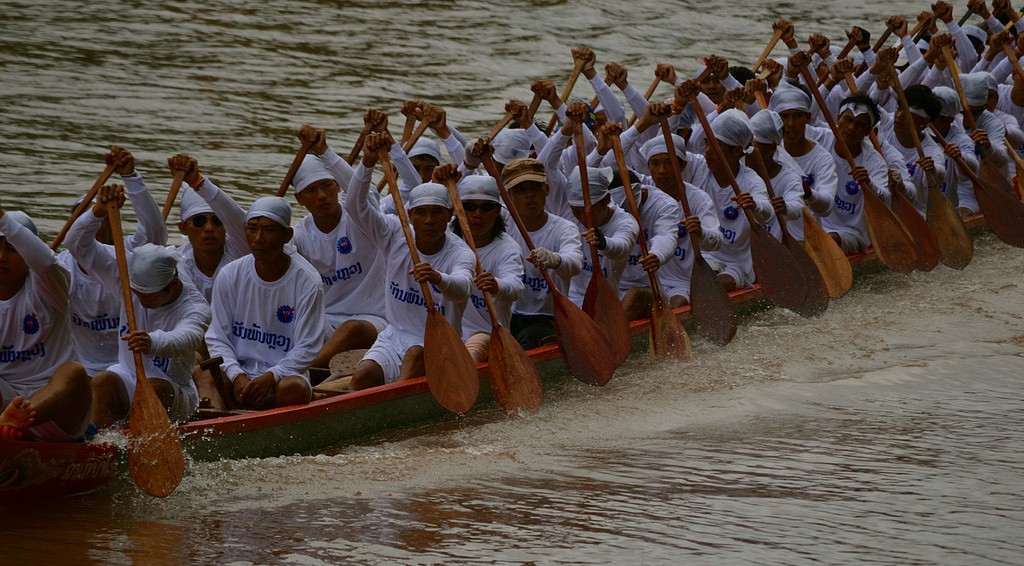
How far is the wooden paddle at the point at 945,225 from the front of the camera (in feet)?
34.2

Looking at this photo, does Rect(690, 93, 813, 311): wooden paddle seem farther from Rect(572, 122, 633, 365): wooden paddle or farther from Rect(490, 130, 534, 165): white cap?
Rect(572, 122, 633, 365): wooden paddle

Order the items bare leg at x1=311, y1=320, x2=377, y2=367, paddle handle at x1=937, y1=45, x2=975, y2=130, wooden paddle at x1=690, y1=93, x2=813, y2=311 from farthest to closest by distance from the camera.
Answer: paddle handle at x1=937, y1=45, x2=975, y2=130
wooden paddle at x1=690, y1=93, x2=813, y2=311
bare leg at x1=311, y1=320, x2=377, y2=367

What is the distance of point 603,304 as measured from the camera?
800 centimetres

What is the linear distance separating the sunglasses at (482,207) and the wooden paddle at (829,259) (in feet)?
9.61

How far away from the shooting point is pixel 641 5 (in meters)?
24.2

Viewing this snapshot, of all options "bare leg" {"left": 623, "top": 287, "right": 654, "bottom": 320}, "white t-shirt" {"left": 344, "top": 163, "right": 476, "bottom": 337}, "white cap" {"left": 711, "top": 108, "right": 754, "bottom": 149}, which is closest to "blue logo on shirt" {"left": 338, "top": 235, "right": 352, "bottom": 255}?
"white t-shirt" {"left": 344, "top": 163, "right": 476, "bottom": 337}

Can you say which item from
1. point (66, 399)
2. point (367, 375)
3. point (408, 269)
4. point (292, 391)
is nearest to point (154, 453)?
point (66, 399)

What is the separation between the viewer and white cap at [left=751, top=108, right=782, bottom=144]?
31.0ft

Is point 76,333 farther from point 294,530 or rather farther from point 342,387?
point 294,530

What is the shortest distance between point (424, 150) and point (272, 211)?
7.45 ft

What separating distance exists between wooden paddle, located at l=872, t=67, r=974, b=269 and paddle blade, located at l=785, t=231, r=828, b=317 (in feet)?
5.39

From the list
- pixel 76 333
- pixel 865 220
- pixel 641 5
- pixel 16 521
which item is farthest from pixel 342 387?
pixel 641 5

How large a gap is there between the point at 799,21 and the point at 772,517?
1979 cm

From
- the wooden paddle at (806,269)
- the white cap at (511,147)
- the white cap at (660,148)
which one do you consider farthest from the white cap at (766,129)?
the white cap at (511,147)
